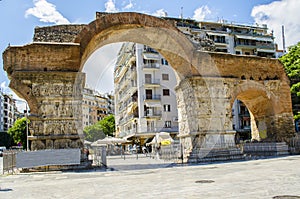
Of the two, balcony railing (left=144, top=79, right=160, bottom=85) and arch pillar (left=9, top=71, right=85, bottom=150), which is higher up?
balcony railing (left=144, top=79, right=160, bottom=85)

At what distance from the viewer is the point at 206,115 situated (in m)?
14.1

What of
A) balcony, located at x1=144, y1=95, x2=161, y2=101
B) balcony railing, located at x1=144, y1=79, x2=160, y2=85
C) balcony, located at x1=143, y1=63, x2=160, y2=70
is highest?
balcony, located at x1=143, y1=63, x2=160, y2=70

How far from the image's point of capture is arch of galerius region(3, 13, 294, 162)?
11844 millimetres

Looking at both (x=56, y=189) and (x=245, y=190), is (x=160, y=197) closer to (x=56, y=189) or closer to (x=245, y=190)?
(x=245, y=190)

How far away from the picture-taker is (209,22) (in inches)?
1692

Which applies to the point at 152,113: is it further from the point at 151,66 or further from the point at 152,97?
the point at 151,66

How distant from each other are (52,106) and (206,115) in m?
6.81

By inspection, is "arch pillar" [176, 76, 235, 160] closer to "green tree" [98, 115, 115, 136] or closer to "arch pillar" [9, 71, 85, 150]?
"arch pillar" [9, 71, 85, 150]

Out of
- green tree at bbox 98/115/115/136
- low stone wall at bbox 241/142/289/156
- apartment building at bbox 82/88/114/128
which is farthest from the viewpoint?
apartment building at bbox 82/88/114/128

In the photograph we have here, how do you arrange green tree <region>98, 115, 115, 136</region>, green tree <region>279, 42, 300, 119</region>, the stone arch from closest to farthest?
1. the stone arch
2. green tree <region>279, 42, 300, 119</region>
3. green tree <region>98, 115, 115, 136</region>

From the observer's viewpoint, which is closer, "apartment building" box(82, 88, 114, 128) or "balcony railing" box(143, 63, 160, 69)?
"balcony railing" box(143, 63, 160, 69)

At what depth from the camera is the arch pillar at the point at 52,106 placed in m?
11.6

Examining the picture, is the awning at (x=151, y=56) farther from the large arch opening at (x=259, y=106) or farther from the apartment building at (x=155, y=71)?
the large arch opening at (x=259, y=106)

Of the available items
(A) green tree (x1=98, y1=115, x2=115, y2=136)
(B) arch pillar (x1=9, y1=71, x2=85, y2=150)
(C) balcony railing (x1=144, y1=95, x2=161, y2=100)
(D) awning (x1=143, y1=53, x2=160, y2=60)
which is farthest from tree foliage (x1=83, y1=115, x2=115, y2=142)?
(B) arch pillar (x1=9, y1=71, x2=85, y2=150)
